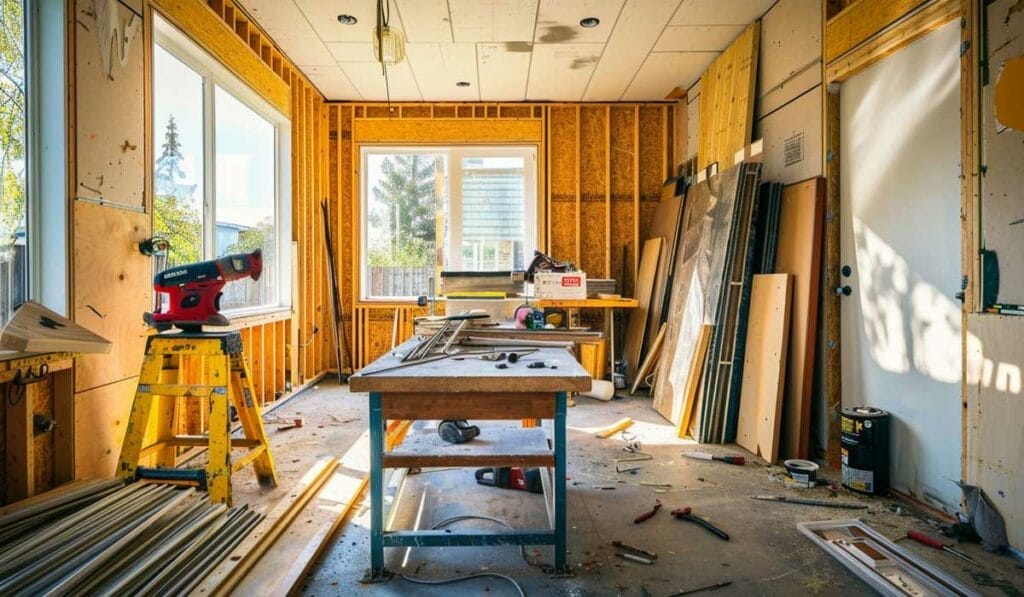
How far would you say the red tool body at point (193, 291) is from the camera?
2.44m

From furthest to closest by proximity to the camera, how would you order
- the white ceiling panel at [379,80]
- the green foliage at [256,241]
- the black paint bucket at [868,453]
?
the white ceiling panel at [379,80] → the green foliage at [256,241] → the black paint bucket at [868,453]

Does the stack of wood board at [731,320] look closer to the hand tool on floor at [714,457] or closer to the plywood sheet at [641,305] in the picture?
the hand tool on floor at [714,457]

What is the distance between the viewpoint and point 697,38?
14.8 feet

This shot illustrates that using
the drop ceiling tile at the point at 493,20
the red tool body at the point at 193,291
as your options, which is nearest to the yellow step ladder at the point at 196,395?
the red tool body at the point at 193,291

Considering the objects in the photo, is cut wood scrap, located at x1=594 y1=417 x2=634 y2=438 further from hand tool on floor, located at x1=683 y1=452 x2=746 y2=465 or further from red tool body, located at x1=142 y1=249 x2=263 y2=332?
red tool body, located at x1=142 y1=249 x2=263 y2=332

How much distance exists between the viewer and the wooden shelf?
1977 mm

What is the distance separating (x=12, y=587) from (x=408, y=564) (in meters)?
1.25

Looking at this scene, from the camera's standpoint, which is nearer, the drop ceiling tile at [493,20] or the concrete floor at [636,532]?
the concrete floor at [636,532]

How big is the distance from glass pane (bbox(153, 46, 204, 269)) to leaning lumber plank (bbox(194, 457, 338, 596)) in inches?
60.4

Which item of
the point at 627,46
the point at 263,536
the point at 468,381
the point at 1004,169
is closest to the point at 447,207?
the point at 627,46

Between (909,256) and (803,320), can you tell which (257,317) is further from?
(909,256)

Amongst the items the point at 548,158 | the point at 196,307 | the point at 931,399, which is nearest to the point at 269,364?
the point at 196,307

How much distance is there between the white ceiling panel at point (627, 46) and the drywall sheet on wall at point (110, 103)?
10.8 ft

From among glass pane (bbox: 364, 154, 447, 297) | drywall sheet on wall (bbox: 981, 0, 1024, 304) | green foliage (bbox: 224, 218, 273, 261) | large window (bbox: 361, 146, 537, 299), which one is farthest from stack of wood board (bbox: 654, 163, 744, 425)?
green foliage (bbox: 224, 218, 273, 261)
